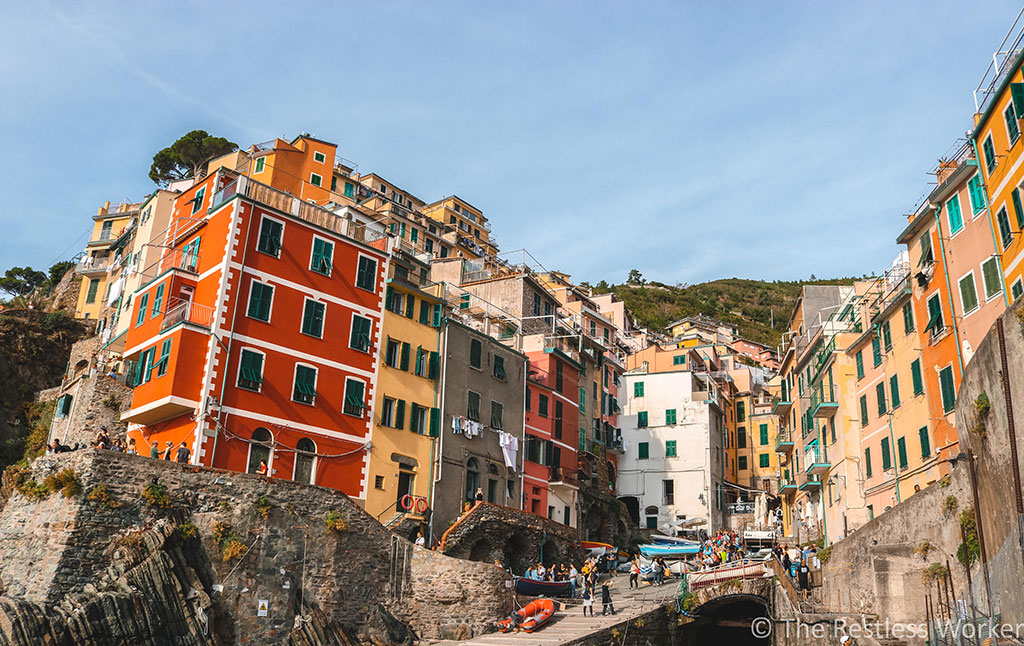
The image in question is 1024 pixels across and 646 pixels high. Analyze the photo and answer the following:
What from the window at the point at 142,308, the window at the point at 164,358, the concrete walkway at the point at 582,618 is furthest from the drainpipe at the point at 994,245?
the window at the point at 142,308

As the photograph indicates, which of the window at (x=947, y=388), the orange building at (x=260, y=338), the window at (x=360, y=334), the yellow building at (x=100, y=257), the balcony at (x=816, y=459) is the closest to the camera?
the window at (x=947, y=388)

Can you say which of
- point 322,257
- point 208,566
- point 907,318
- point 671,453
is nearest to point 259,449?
point 208,566

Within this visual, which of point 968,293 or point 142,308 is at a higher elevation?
point 142,308

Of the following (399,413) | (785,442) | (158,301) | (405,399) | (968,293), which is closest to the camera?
(968,293)

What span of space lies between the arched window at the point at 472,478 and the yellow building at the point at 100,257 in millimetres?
27755

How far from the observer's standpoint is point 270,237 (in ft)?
119

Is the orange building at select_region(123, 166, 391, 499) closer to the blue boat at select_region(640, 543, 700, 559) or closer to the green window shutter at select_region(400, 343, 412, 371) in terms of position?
the green window shutter at select_region(400, 343, 412, 371)

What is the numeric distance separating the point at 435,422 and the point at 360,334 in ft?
19.9

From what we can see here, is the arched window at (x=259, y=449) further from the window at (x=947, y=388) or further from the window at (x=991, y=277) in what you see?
the window at (x=991, y=277)

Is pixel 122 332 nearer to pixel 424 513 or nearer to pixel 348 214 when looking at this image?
pixel 348 214

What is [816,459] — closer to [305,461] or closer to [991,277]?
[991,277]

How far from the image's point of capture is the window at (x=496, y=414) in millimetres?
45531

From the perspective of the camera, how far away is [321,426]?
35906mm

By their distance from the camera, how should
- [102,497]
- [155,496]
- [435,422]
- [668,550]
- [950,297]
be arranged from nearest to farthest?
[102,497], [155,496], [950,297], [435,422], [668,550]
